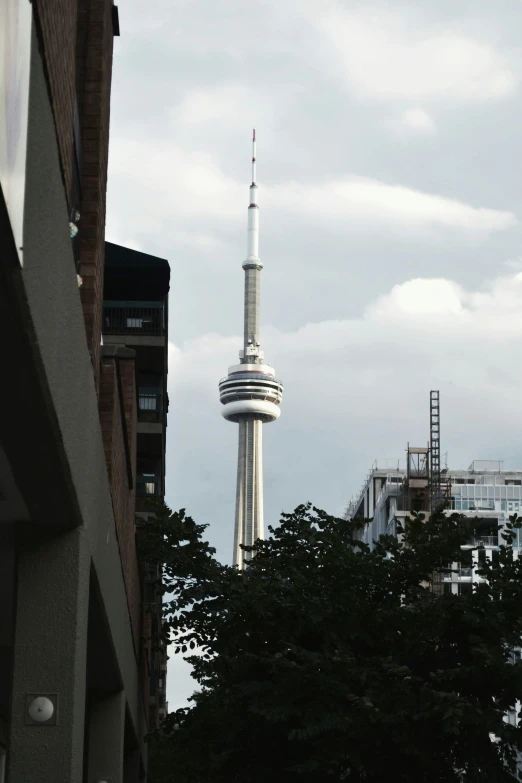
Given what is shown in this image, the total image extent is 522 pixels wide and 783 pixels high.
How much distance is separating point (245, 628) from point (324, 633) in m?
1.05

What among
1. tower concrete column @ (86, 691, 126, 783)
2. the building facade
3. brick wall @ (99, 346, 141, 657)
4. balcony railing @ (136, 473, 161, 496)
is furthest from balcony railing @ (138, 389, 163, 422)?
tower concrete column @ (86, 691, 126, 783)

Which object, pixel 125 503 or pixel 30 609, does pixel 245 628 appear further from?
pixel 30 609

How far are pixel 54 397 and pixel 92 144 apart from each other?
463cm

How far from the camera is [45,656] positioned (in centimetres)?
732

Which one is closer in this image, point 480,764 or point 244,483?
point 480,764

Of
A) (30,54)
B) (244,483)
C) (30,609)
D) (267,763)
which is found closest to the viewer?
(30,54)

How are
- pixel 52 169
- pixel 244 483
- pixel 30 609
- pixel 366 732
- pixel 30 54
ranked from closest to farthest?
1. pixel 30 54
2. pixel 52 169
3. pixel 30 609
4. pixel 366 732
5. pixel 244 483

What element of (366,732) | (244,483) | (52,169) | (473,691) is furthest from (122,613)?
(244,483)

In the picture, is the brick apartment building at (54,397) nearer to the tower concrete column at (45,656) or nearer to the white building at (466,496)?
the tower concrete column at (45,656)

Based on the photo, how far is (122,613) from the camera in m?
13.6

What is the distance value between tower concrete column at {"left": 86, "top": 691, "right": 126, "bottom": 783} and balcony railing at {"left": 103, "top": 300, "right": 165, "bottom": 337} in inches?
828

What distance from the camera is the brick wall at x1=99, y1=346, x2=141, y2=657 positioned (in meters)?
11.6

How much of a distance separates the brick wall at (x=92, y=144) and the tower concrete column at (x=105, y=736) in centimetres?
581

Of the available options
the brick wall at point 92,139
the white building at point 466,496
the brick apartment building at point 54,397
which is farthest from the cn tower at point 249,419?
the brick wall at point 92,139
